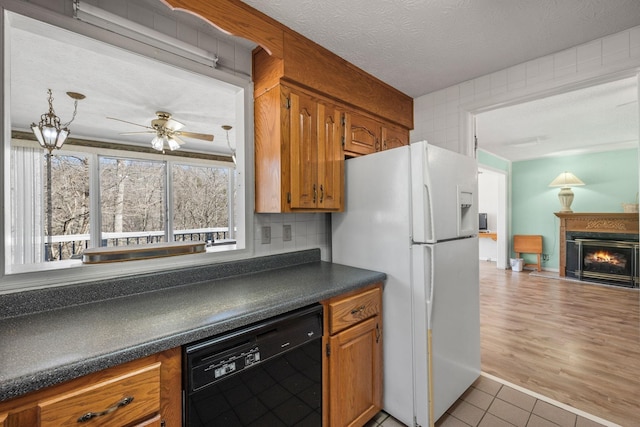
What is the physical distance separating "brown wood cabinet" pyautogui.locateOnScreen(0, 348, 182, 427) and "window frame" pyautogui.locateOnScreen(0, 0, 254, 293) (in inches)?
24.6

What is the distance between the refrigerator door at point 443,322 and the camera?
62.2 inches

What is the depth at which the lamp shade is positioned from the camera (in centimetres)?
528

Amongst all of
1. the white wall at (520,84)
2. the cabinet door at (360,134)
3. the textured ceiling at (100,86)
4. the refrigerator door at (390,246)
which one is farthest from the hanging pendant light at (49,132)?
the white wall at (520,84)

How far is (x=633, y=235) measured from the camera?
4.81 meters

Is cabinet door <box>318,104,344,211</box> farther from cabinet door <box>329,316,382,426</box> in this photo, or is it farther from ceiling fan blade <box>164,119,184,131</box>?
ceiling fan blade <box>164,119,184,131</box>

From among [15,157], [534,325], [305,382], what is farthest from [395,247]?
[15,157]

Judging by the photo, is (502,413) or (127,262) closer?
(127,262)

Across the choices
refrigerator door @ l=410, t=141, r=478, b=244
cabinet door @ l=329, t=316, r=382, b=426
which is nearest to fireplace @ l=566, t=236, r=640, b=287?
refrigerator door @ l=410, t=141, r=478, b=244

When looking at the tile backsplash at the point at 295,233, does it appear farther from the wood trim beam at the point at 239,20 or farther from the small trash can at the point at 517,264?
the small trash can at the point at 517,264

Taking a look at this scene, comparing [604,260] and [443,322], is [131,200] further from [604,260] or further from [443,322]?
[604,260]

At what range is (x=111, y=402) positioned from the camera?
83 centimetres

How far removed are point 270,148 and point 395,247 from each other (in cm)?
95

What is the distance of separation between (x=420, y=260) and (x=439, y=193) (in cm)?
41

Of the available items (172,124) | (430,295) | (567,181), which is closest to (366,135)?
(430,295)
